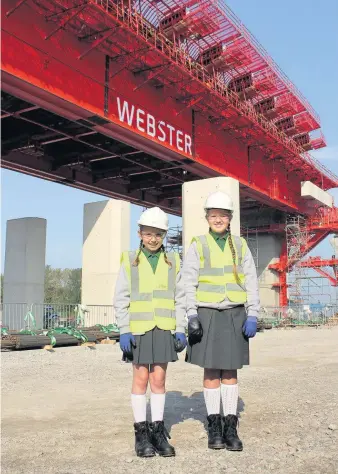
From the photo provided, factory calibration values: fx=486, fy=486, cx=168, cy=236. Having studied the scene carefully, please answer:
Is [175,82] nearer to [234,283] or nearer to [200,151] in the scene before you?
[200,151]

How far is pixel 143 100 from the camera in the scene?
1789cm

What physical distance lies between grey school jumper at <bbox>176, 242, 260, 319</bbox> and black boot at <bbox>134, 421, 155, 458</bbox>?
1032 mm

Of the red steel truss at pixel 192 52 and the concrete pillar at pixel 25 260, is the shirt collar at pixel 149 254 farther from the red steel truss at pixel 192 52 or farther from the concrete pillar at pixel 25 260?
the concrete pillar at pixel 25 260

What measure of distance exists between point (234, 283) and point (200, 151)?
55.1ft

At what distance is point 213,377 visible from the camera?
4668 millimetres

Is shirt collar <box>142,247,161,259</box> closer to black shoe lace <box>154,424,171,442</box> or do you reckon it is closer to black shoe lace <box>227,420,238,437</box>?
black shoe lace <box>154,424,171,442</box>

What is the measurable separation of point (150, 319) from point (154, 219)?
94cm

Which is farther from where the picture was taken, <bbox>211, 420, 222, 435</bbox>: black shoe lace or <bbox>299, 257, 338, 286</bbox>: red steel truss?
<bbox>299, 257, 338, 286</bbox>: red steel truss

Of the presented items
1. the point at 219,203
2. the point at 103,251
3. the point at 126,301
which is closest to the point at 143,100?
the point at 103,251

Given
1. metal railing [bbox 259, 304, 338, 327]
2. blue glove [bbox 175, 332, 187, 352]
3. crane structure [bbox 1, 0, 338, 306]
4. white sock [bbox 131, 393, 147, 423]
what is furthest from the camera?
metal railing [bbox 259, 304, 338, 327]

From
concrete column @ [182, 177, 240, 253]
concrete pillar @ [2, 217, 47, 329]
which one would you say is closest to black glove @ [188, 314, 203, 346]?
concrete column @ [182, 177, 240, 253]

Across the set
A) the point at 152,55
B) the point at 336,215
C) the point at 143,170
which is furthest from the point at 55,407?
the point at 336,215

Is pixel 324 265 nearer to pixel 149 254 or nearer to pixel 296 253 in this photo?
pixel 296 253

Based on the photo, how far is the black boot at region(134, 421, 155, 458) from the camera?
13.5ft
